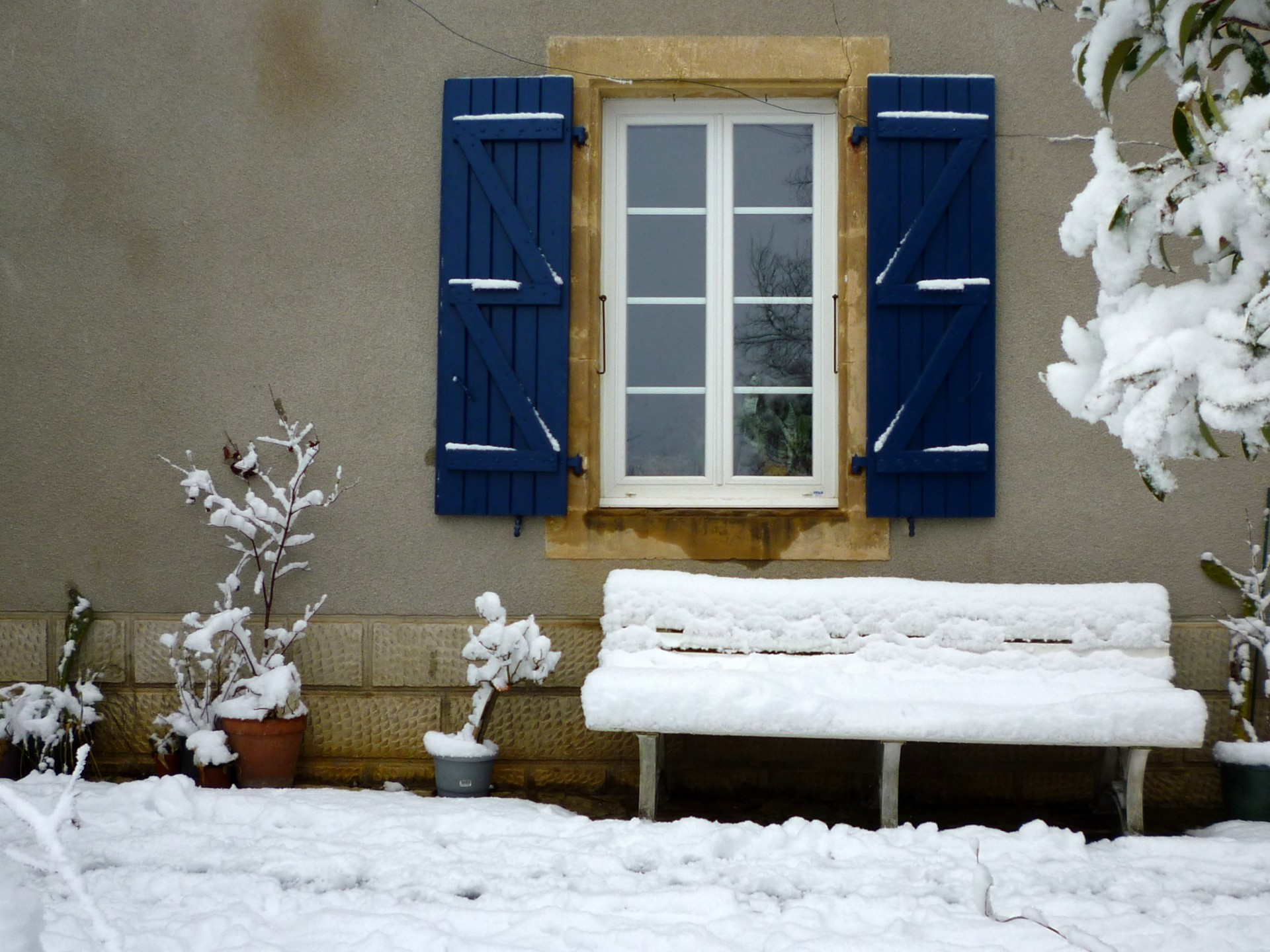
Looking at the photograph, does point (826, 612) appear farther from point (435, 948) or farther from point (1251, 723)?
point (435, 948)

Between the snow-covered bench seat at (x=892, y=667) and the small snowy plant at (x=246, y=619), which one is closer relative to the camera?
the snow-covered bench seat at (x=892, y=667)

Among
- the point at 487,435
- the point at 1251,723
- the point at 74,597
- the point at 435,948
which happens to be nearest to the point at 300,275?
the point at 487,435

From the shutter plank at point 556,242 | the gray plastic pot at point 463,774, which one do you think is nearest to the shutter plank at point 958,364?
the shutter plank at point 556,242

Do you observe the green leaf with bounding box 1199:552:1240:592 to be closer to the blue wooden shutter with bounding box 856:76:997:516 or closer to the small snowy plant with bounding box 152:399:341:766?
the blue wooden shutter with bounding box 856:76:997:516

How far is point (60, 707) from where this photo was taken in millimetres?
3801

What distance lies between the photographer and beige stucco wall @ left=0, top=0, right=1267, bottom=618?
396 cm

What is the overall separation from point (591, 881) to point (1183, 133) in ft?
7.12

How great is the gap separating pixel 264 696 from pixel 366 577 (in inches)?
22.5

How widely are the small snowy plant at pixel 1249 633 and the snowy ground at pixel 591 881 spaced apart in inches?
18.1

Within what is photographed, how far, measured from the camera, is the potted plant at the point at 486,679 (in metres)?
3.63

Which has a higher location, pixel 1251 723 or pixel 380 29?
pixel 380 29

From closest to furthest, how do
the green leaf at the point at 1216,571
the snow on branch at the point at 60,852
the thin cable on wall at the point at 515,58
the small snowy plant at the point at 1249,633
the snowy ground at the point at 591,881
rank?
the snow on branch at the point at 60,852, the snowy ground at the point at 591,881, the small snowy plant at the point at 1249,633, the green leaf at the point at 1216,571, the thin cable on wall at the point at 515,58

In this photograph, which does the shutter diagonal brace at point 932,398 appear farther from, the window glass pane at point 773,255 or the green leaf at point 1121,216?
the green leaf at point 1121,216

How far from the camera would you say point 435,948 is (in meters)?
2.24
